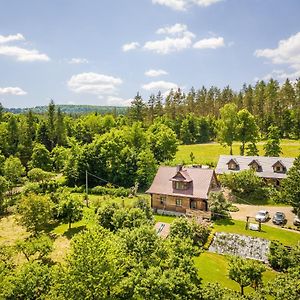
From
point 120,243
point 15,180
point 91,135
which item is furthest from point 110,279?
point 91,135

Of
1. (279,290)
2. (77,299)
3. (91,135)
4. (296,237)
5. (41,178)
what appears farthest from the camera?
(91,135)

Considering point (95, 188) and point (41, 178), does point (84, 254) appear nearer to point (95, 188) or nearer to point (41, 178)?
point (95, 188)

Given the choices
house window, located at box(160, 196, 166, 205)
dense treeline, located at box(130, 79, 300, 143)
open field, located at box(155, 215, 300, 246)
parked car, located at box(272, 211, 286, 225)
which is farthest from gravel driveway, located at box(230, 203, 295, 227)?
dense treeline, located at box(130, 79, 300, 143)

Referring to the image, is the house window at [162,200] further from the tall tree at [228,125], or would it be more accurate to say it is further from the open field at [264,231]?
the tall tree at [228,125]

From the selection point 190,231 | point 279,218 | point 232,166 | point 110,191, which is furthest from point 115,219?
point 232,166

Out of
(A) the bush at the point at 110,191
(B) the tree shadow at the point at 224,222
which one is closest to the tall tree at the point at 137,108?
(A) the bush at the point at 110,191

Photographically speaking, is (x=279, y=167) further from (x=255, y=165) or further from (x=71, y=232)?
(x=71, y=232)
